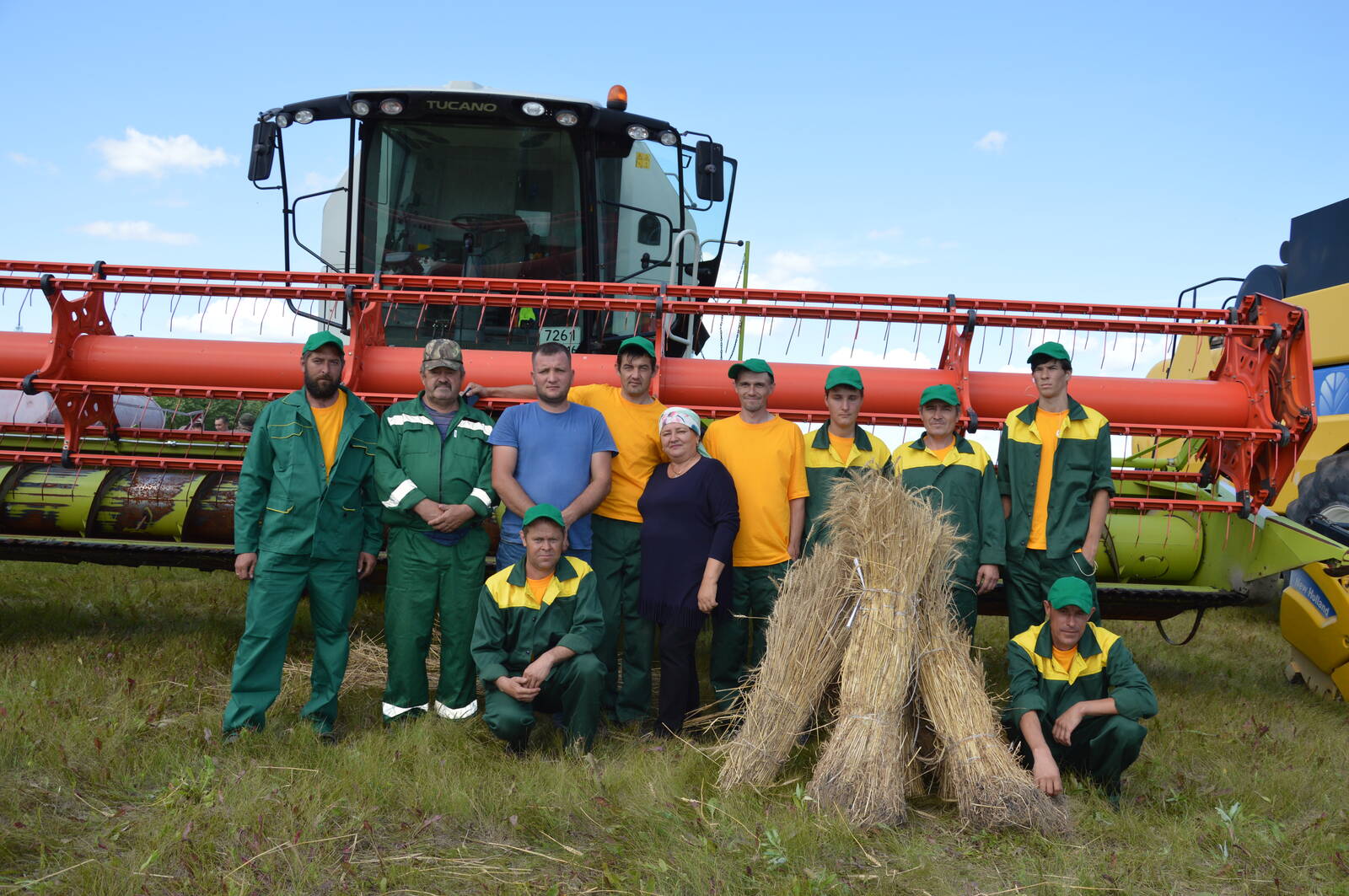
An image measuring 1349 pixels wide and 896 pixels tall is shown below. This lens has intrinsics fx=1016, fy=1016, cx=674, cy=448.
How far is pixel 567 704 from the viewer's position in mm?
4375

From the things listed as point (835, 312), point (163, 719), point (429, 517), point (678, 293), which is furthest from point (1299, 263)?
point (163, 719)

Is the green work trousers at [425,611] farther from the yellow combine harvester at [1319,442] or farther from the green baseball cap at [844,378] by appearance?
the yellow combine harvester at [1319,442]

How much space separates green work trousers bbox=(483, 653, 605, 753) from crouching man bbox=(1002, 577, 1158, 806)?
1707 mm

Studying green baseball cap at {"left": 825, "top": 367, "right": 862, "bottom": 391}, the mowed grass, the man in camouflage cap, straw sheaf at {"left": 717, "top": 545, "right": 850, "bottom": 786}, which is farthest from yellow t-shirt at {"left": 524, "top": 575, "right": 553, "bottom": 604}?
green baseball cap at {"left": 825, "top": 367, "right": 862, "bottom": 391}

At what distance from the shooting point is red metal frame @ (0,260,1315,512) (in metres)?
5.68

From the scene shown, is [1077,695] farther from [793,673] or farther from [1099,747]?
[793,673]

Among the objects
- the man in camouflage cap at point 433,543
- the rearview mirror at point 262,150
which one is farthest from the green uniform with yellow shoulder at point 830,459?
the rearview mirror at point 262,150

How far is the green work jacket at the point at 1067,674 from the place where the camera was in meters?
4.06

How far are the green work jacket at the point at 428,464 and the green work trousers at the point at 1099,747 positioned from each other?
2557 millimetres

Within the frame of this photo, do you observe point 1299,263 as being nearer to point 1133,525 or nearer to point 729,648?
point 1133,525

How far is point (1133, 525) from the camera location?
18.9 ft

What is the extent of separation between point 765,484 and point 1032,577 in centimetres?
132

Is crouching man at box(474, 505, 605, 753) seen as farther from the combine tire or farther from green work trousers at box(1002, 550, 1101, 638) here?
the combine tire

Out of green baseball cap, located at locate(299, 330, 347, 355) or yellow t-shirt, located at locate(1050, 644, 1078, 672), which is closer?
yellow t-shirt, located at locate(1050, 644, 1078, 672)
